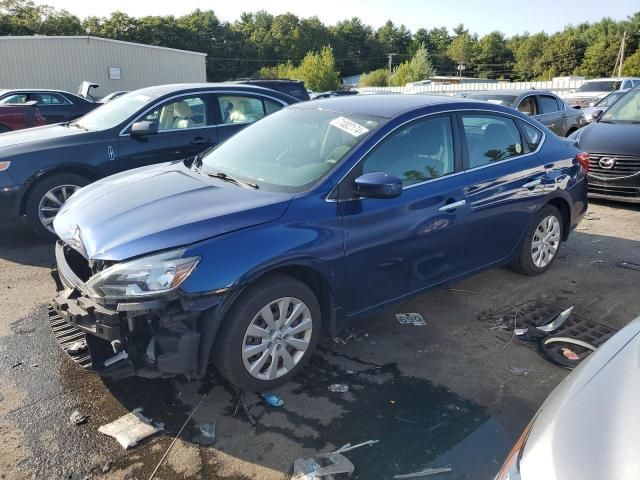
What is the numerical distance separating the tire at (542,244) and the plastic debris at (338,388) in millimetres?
2396

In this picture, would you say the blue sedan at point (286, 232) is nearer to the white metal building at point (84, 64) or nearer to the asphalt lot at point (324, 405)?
the asphalt lot at point (324, 405)

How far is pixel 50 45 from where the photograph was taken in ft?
104

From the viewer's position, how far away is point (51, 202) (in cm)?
587

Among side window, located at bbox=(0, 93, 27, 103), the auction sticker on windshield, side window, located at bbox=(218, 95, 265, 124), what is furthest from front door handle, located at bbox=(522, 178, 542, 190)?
side window, located at bbox=(0, 93, 27, 103)

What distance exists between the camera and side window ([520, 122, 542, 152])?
4.87 meters

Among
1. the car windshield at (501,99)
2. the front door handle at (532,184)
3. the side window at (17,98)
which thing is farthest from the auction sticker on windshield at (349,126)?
the side window at (17,98)

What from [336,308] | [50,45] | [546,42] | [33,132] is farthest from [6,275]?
[546,42]

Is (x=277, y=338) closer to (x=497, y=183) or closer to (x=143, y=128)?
(x=497, y=183)

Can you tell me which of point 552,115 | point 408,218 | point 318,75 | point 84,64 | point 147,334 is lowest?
point 147,334

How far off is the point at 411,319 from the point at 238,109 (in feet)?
13.3

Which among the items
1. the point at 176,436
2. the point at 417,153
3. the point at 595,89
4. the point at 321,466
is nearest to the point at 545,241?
the point at 417,153

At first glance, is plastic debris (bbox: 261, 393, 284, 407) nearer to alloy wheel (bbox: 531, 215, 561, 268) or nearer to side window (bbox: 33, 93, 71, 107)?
alloy wheel (bbox: 531, 215, 561, 268)

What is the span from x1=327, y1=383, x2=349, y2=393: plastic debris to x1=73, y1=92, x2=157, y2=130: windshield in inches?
173

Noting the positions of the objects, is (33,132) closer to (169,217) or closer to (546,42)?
(169,217)
